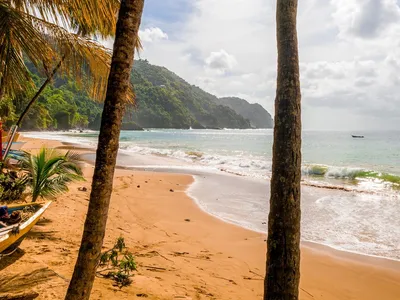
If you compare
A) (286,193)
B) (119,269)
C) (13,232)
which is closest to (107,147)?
(286,193)

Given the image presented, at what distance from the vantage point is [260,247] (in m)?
5.82

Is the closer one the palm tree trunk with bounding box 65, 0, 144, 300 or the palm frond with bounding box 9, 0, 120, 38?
the palm tree trunk with bounding box 65, 0, 144, 300

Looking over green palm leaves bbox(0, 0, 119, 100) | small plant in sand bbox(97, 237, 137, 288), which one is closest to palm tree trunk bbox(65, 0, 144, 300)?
small plant in sand bbox(97, 237, 137, 288)

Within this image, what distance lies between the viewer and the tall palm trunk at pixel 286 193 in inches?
89.6

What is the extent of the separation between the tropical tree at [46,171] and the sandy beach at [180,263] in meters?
0.58

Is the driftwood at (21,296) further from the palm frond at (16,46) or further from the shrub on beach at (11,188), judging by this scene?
the shrub on beach at (11,188)

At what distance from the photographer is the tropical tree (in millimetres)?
5371

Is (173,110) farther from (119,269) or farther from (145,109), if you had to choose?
(119,269)

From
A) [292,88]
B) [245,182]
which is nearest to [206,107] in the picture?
[245,182]

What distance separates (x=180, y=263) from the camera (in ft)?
15.3

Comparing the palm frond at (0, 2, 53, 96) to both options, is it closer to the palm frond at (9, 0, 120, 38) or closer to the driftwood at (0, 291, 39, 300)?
the palm frond at (9, 0, 120, 38)

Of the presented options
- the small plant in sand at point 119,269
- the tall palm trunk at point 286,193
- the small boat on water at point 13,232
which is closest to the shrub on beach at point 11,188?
the small boat on water at point 13,232

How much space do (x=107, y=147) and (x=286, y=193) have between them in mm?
1313

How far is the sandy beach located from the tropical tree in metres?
0.58
